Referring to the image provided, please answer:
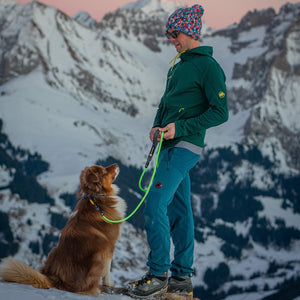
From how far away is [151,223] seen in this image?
579 centimetres

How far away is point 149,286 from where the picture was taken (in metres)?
5.97

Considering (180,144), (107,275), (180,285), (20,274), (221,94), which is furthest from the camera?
(107,275)

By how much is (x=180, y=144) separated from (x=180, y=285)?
274 cm

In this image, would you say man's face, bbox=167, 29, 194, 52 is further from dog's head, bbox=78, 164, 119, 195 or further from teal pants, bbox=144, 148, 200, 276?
dog's head, bbox=78, 164, 119, 195

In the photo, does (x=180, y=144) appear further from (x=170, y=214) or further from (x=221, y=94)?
(x=170, y=214)

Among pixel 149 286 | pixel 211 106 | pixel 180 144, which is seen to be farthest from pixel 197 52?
pixel 149 286

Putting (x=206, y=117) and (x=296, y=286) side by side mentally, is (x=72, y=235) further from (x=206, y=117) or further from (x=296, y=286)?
(x=296, y=286)

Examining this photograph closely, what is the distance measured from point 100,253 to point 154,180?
1643 millimetres

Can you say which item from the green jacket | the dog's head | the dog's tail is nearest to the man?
the green jacket

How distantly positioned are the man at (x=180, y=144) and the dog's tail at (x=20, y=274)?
158 cm

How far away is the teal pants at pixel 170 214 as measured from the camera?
19.0ft

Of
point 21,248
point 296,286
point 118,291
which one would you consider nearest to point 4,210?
point 21,248

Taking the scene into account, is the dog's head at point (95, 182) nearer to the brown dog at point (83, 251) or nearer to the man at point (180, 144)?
the brown dog at point (83, 251)

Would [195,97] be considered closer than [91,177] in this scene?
Yes
